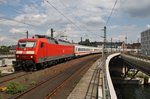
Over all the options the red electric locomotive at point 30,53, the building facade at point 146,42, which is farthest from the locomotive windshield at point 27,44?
the building facade at point 146,42

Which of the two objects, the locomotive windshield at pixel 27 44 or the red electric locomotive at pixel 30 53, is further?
the locomotive windshield at pixel 27 44

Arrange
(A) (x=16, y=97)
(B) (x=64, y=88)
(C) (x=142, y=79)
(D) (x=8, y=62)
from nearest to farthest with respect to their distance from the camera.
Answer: (A) (x=16, y=97), (B) (x=64, y=88), (D) (x=8, y=62), (C) (x=142, y=79)

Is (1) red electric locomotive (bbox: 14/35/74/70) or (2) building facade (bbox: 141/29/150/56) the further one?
(2) building facade (bbox: 141/29/150/56)

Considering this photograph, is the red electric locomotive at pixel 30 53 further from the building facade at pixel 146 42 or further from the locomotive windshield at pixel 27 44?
the building facade at pixel 146 42

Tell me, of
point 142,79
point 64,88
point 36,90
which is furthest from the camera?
point 142,79

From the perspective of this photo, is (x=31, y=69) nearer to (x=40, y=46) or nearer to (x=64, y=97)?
(x=40, y=46)

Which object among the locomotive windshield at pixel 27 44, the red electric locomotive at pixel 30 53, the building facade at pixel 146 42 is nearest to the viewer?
the red electric locomotive at pixel 30 53

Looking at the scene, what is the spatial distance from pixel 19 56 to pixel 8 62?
28.2 ft

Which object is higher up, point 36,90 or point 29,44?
point 29,44

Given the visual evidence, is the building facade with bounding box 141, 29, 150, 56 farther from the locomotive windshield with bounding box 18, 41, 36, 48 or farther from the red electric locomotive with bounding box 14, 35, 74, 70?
the locomotive windshield with bounding box 18, 41, 36, 48


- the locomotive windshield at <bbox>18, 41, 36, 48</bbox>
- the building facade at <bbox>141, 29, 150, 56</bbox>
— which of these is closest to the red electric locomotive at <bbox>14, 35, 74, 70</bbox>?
the locomotive windshield at <bbox>18, 41, 36, 48</bbox>

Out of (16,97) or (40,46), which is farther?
(40,46)

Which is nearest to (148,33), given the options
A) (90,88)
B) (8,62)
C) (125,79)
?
(125,79)

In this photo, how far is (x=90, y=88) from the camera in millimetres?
18156
